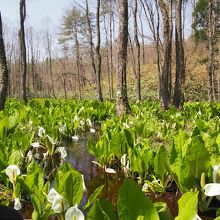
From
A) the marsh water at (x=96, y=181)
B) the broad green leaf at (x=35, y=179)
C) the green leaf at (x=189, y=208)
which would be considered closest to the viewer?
the green leaf at (x=189, y=208)

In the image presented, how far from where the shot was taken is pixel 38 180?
2.31 metres

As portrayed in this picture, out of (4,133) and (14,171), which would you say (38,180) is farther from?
(4,133)

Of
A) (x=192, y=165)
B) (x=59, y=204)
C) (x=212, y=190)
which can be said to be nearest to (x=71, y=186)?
(x=59, y=204)

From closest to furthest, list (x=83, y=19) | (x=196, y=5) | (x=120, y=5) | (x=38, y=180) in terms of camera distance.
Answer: (x=38, y=180) < (x=120, y=5) < (x=196, y=5) < (x=83, y=19)

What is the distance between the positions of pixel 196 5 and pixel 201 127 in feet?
81.6

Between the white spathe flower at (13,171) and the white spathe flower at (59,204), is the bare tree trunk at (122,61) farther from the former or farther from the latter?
the white spathe flower at (59,204)

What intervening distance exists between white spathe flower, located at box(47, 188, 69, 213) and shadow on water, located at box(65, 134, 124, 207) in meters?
1.05

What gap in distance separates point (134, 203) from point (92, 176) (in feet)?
7.23

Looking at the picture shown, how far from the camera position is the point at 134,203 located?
1531 mm

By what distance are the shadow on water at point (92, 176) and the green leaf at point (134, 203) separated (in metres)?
1.25

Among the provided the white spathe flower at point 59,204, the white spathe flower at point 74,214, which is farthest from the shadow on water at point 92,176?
the white spathe flower at point 74,214

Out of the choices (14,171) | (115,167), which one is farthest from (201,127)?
(14,171)

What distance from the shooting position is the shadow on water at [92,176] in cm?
303

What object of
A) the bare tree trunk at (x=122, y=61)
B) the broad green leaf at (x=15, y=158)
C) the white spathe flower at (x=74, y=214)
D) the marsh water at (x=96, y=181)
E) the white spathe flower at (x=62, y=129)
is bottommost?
the marsh water at (x=96, y=181)
